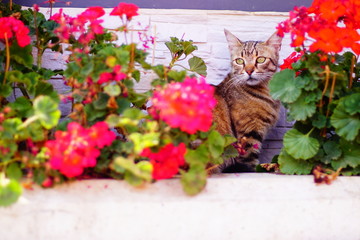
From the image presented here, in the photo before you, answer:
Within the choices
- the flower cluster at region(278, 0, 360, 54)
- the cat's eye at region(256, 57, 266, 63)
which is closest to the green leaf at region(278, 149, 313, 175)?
the flower cluster at region(278, 0, 360, 54)

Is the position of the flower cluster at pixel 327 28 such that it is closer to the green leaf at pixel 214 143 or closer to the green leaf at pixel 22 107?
the green leaf at pixel 214 143

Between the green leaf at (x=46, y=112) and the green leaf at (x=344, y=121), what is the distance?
113 centimetres

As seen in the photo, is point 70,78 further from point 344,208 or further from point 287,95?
point 344,208

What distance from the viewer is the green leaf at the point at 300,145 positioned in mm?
1829

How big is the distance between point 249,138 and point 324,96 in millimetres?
749

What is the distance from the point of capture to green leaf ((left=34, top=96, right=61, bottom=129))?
1.50 m

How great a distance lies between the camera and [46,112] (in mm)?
1510

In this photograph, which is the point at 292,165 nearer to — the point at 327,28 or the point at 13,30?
the point at 327,28

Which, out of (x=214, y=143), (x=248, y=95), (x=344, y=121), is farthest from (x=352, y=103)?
(x=248, y=95)

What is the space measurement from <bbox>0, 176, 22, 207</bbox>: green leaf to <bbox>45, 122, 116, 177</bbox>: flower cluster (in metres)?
0.14

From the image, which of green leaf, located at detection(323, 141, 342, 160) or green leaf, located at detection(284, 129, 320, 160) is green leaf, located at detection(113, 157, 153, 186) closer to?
green leaf, located at detection(284, 129, 320, 160)

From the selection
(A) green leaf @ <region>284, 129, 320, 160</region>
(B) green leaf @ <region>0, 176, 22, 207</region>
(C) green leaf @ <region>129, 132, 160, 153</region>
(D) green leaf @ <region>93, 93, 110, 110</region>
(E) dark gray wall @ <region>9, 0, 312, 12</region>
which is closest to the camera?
(B) green leaf @ <region>0, 176, 22, 207</region>

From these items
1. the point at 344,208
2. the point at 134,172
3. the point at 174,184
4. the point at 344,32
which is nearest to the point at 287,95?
the point at 344,32

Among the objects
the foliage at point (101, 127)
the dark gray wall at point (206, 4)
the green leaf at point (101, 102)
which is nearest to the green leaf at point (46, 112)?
the foliage at point (101, 127)
